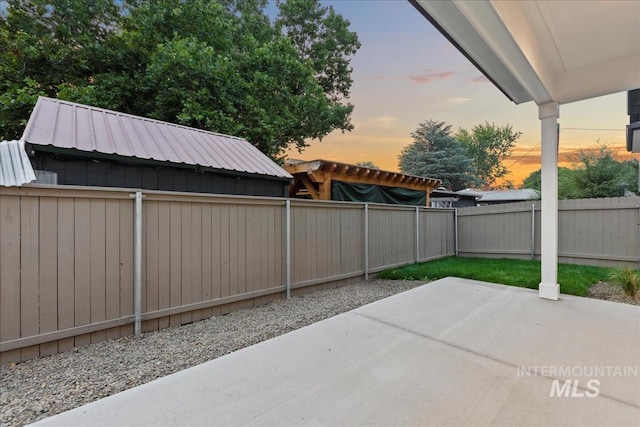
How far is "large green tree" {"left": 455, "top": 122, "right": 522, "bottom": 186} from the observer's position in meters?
28.5

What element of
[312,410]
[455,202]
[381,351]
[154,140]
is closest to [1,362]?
[312,410]

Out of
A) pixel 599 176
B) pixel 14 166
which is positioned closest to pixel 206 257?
pixel 14 166

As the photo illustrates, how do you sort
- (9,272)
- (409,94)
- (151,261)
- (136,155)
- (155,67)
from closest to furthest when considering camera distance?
(9,272) < (151,261) < (136,155) < (155,67) < (409,94)

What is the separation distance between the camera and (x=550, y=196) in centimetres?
362

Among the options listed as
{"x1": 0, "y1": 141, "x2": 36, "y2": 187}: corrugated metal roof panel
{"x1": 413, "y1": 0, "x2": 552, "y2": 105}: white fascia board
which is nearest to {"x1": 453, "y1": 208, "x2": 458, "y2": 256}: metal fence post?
{"x1": 413, "y1": 0, "x2": 552, "y2": 105}: white fascia board

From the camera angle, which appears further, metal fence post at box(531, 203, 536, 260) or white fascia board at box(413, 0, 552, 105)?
metal fence post at box(531, 203, 536, 260)

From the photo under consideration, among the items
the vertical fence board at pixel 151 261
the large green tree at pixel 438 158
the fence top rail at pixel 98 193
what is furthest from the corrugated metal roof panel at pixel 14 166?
the large green tree at pixel 438 158

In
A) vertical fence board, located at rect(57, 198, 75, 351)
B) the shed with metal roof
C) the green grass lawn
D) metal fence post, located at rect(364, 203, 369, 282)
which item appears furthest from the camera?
metal fence post, located at rect(364, 203, 369, 282)

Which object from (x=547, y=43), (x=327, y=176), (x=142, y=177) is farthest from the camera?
(x=327, y=176)

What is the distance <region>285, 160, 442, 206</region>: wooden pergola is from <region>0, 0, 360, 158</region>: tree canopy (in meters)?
2.24

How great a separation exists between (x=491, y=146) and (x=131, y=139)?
31491 mm

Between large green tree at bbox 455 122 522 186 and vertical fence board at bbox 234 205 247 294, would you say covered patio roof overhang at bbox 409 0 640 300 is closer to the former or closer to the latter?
vertical fence board at bbox 234 205 247 294

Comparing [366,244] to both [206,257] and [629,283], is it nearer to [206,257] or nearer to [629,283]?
[206,257]

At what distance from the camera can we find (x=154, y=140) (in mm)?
4949
